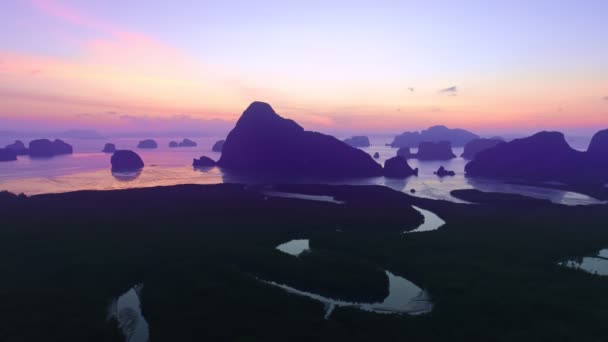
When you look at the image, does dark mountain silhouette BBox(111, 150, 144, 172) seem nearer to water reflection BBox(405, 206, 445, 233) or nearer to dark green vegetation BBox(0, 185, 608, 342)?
dark green vegetation BBox(0, 185, 608, 342)

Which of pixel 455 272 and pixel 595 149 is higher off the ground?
pixel 595 149

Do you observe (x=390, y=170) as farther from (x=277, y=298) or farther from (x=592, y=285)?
(x=277, y=298)

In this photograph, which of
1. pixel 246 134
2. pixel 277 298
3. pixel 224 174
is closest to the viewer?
pixel 277 298

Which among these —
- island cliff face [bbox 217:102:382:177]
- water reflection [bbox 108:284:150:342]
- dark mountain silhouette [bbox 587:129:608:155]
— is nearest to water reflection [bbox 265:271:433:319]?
water reflection [bbox 108:284:150:342]

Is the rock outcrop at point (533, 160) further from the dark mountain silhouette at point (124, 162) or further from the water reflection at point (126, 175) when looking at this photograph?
the dark mountain silhouette at point (124, 162)

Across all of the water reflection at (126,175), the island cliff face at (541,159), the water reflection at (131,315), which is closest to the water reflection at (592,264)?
the water reflection at (131,315)

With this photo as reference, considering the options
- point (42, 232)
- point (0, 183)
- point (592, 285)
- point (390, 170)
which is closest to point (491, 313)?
point (592, 285)
